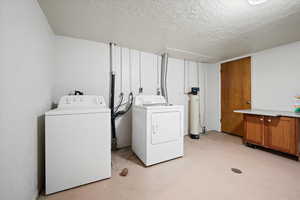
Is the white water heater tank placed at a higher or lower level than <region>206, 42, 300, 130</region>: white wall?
lower

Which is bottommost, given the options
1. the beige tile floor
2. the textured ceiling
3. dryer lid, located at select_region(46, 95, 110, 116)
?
the beige tile floor

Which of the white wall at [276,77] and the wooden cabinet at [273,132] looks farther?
the white wall at [276,77]

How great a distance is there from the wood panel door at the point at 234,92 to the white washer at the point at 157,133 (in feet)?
7.60

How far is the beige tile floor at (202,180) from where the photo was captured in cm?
135

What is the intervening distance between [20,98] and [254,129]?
12.5 ft

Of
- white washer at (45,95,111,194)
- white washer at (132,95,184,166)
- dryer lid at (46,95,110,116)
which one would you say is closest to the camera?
white washer at (45,95,111,194)

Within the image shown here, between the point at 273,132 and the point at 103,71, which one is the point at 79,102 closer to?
the point at 103,71

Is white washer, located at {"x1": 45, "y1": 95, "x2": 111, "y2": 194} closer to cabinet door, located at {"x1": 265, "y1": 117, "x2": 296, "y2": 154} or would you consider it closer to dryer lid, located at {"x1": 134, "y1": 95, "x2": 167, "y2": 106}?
dryer lid, located at {"x1": 134, "y1": 95, "x2": 167, "y2": 106}

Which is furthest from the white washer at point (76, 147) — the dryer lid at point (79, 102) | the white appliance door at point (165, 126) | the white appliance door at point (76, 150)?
the white appliance door at point (165, 126)

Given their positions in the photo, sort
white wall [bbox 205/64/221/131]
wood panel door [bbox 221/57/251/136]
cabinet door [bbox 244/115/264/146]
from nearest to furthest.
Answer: cabinet door [bbox 244/115/264/146], wood panel door [bbox 221/57/251/136], white wall [bbox 205/64/221/131]

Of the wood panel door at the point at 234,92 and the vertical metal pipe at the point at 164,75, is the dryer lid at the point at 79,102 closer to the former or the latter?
the vertical metal pipe at the point at 164,75

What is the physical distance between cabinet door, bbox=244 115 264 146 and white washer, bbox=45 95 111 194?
3017mm

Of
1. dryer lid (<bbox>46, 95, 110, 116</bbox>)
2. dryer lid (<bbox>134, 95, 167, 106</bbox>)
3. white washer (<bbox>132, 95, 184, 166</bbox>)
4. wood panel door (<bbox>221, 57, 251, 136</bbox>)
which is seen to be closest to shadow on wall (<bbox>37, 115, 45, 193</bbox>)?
dryer lid (<bbox>46, 95, 110, 116</bbox>)

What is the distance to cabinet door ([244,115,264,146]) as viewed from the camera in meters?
2.43
